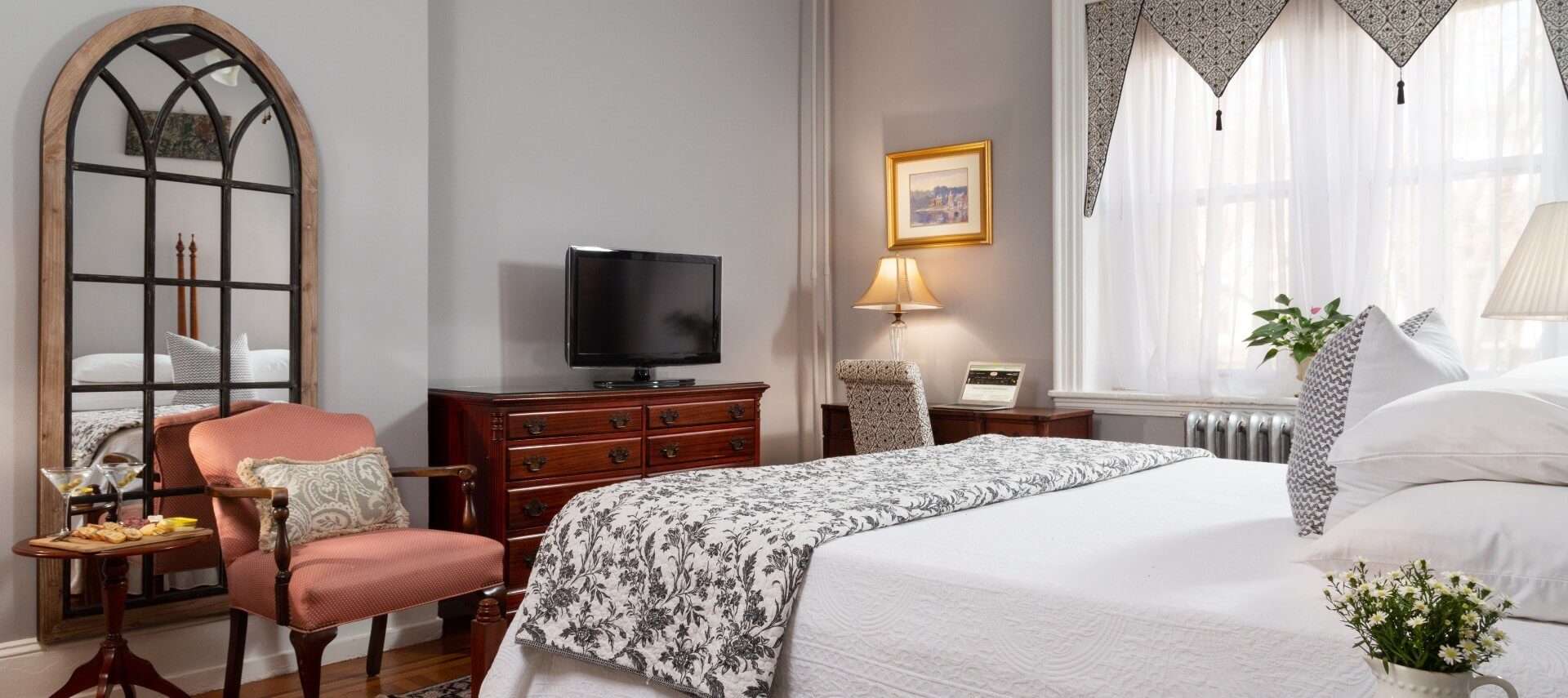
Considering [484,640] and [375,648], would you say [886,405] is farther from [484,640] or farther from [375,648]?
[484,640]

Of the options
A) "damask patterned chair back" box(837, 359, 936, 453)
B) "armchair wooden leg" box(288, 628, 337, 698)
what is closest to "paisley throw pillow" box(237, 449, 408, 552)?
"armchair wooden leg" box(288, 628, 337, 698)

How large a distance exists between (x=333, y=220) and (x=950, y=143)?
287 cm

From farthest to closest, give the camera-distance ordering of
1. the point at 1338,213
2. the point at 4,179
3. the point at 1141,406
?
the point at 1141,406 < the point at 1338,213 < the point at 4,179

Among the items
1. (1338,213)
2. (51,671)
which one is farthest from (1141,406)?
(51,671)

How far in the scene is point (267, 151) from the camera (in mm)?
3287

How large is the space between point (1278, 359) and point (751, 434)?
2110 mm

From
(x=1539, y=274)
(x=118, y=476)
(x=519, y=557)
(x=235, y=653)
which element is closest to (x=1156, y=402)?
(x=1539, y=274)

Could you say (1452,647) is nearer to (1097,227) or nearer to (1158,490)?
(1158,490)

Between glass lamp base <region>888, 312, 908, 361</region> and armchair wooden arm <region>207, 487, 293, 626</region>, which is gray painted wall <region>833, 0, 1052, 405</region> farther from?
armchair wooden arm <region>207, 487, 293, 626</region>

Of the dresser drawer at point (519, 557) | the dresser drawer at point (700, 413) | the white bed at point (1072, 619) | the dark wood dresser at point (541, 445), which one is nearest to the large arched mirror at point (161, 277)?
the dark wood dresser at point (541, 445)

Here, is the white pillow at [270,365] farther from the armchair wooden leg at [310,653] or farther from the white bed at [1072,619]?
the white bed at [1072,619]

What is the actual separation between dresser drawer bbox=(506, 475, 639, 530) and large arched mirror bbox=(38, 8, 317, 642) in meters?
0.75

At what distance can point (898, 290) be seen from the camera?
16.4 ft

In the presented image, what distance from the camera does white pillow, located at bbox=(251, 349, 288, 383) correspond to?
3262 mm
